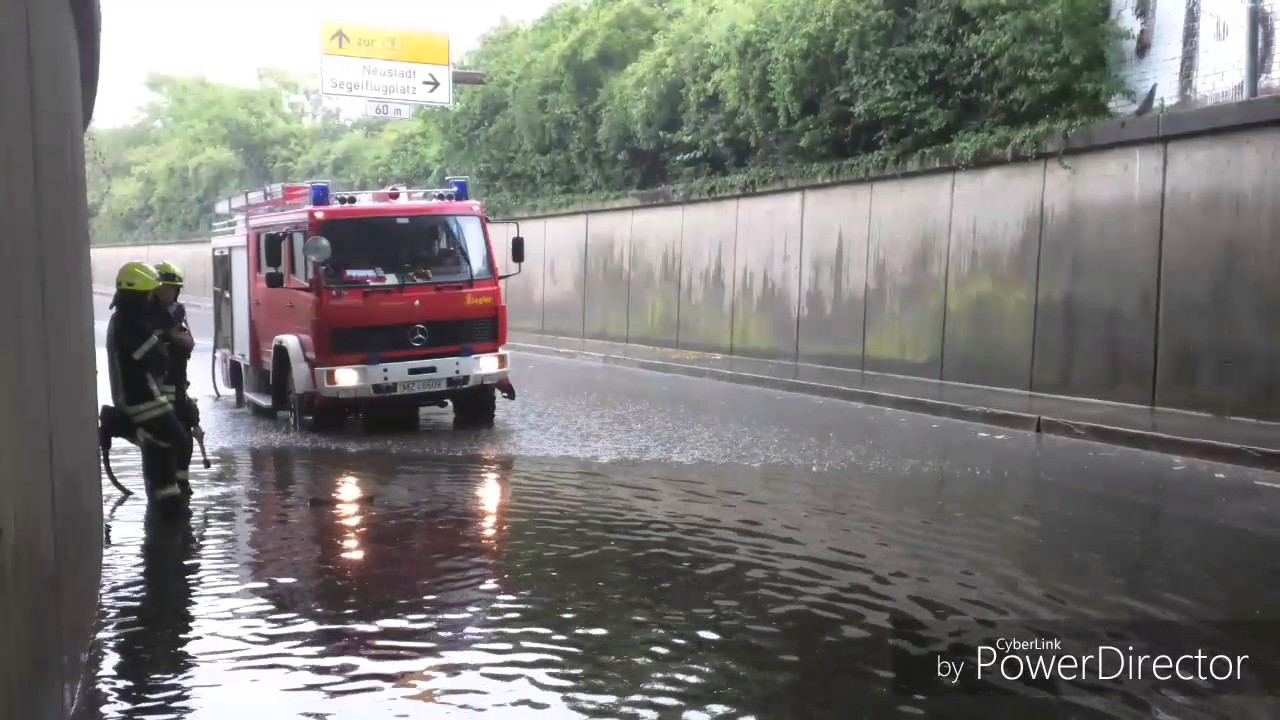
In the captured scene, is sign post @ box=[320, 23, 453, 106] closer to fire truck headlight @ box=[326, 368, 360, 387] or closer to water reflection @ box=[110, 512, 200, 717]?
fire truck headlight @ box=[326, 368, 360, 387]

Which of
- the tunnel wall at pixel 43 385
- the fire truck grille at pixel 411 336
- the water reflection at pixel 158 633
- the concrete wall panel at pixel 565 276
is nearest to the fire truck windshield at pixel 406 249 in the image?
the fire truck grille at pixel 411 336

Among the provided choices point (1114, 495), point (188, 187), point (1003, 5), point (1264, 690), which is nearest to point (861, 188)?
point (1003, 5)

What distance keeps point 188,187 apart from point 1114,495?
2323 inches

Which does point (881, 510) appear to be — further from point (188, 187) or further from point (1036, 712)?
point (188, 187)

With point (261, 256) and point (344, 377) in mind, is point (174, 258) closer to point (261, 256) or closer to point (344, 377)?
point (261, 256)

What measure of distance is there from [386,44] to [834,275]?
13989 millimetres

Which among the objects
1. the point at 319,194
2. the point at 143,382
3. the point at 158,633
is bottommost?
the point at 158,633

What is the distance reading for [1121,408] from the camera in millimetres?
14695

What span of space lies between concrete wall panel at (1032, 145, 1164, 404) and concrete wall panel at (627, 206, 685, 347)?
1056 centimetres

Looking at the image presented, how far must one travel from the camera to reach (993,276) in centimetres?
1748

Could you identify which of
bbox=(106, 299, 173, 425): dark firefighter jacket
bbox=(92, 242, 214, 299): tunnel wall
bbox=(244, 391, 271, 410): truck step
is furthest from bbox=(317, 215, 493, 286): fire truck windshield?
bbox=(92, 242, 214, 299): tunnel wall

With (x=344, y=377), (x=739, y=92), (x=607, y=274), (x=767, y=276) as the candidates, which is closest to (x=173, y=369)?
(x=344, y=377)

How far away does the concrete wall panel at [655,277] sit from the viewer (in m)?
26.2

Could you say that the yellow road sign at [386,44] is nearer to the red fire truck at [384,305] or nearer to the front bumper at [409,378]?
the red fire truck at [384,305]
